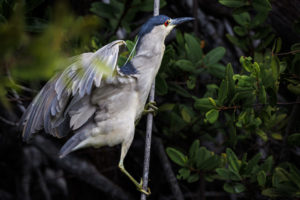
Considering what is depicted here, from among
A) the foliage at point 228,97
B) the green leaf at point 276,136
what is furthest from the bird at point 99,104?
the green leaf at point 276,136

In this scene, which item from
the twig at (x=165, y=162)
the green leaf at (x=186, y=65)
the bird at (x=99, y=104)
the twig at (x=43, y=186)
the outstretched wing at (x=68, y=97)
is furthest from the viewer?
the twig at (x=43, y=186)

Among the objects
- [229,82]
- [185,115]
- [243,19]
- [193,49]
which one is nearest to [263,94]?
[229,82]

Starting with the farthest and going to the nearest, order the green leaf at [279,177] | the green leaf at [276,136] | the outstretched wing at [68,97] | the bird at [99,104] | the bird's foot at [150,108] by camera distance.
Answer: the green leaf at [276,136]
the bird's foot at [150,108]
the green leaf at [279,177]
the bird at [99,104]
the outstretched wing at [68,97]

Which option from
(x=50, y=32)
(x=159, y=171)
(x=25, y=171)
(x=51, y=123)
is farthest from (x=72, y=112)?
(x=25, y=171)

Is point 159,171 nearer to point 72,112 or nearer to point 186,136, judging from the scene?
point 186,136

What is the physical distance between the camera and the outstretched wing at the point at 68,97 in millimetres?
Answer: 1406

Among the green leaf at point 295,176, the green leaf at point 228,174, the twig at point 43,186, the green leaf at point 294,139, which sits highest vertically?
the green leaf at point 294,139

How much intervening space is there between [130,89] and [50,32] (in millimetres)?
996

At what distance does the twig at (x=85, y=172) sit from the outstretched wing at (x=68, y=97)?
0.85 m

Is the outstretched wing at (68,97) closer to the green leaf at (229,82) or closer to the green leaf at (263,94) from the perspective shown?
the green leaf at (229,82)

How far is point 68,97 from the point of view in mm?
1549

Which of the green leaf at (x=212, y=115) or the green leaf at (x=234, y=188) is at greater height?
the green leaf at (x=212, y=115)

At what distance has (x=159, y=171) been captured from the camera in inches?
107

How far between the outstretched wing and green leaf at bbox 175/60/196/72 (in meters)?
0.45
